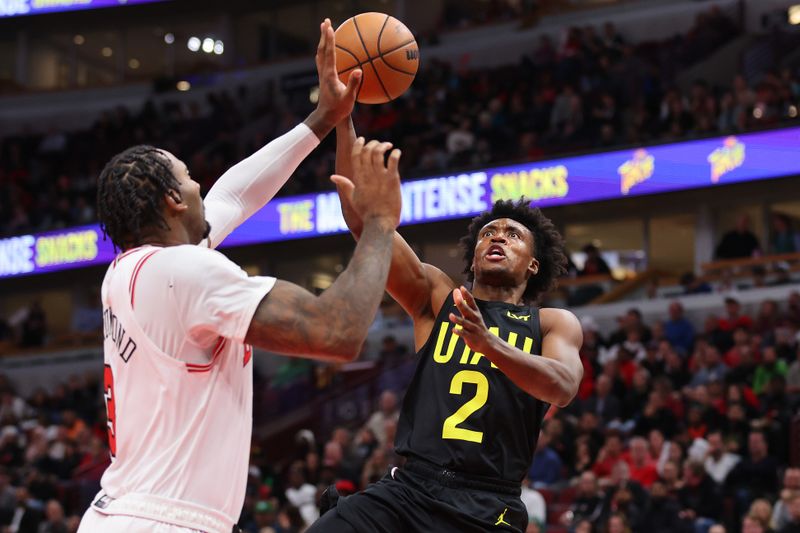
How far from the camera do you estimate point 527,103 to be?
23297 mm

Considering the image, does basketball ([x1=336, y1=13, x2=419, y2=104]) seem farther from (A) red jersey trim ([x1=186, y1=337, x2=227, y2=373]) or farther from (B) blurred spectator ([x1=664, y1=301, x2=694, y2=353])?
(B) blurred spectator ([x1=664, y1=301, x2=694, y2=353])

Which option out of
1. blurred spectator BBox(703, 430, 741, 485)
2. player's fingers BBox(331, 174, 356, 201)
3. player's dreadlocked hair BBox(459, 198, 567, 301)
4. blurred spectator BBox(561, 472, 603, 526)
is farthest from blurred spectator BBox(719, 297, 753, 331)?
player's fingers BBox(331, 174, 356, 201)

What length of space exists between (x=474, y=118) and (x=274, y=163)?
63.4 ft

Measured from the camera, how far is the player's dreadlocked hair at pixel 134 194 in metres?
3.40

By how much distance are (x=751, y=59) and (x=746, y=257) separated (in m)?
4.73

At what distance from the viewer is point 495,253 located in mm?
5621

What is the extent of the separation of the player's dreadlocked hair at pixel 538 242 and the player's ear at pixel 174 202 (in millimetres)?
2781

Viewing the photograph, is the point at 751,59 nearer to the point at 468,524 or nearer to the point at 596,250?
the point at 596,250

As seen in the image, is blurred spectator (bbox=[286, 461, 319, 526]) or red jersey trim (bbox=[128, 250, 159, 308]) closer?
red jersey trim (bbox=[128, 250, 159, 308])

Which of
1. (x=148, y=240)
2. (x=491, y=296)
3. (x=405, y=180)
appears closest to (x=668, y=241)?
(x=405, y=180)

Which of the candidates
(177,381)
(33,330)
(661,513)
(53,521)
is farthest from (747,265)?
(177,381)

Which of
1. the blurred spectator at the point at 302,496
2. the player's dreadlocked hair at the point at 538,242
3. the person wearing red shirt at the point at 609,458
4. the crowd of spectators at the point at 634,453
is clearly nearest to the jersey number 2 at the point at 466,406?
the player's dreadlocked hair at the point at 538,242

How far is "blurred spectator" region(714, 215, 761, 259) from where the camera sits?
19.5 m

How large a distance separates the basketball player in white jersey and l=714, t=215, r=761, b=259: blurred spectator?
1715 centimetres
